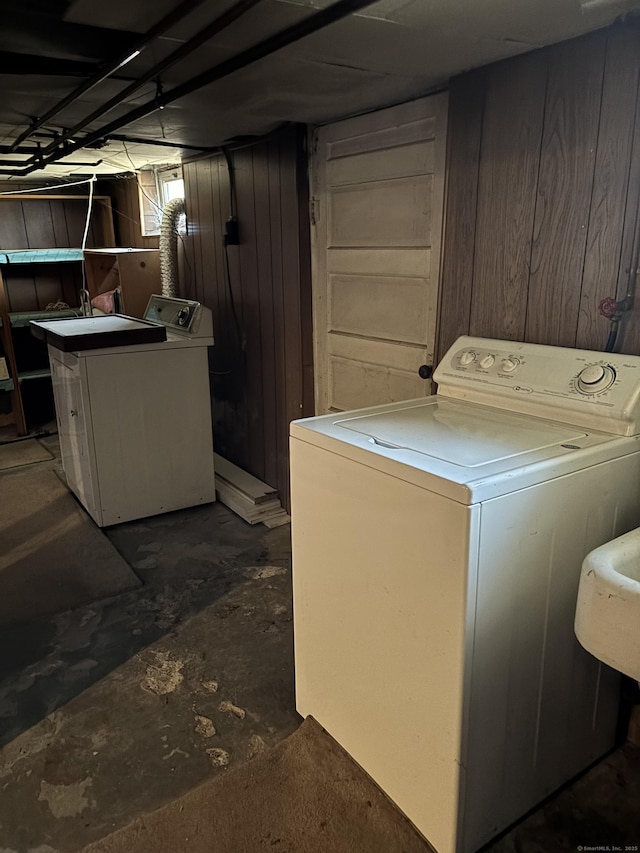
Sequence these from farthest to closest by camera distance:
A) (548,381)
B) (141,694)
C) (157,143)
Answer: (157,143), (141,694), (548,381)

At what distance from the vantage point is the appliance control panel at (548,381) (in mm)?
1472

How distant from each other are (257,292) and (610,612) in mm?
2575

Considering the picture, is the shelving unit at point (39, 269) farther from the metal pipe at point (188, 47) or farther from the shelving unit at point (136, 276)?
the metal pipe at point (188, 47)

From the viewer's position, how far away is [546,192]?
5.67 ft

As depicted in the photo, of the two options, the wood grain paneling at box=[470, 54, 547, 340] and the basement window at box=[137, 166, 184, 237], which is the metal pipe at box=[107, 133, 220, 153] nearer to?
the basement window at box=[137, 166, 184, 237]

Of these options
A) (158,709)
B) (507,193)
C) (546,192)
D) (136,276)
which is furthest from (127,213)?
(158,709)

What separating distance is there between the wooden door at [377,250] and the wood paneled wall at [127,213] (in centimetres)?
233

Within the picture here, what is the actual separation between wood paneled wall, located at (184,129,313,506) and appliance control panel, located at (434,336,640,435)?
1181mm

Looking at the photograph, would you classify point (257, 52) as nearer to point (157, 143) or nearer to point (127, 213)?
point (157, 143)

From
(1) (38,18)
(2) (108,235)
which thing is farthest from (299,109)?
(2) (108,235)

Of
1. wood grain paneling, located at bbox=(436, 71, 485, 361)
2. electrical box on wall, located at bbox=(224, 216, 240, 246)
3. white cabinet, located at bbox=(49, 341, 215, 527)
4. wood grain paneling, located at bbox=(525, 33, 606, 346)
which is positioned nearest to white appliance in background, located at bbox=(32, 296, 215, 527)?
white cabinet, located at bbox=(49, 341, 215, 527)

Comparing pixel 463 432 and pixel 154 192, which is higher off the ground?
pixel 154 192

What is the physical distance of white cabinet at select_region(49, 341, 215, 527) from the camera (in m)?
2.99

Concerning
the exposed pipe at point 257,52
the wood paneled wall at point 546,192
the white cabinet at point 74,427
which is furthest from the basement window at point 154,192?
the wood paneled wall at point 546,192
